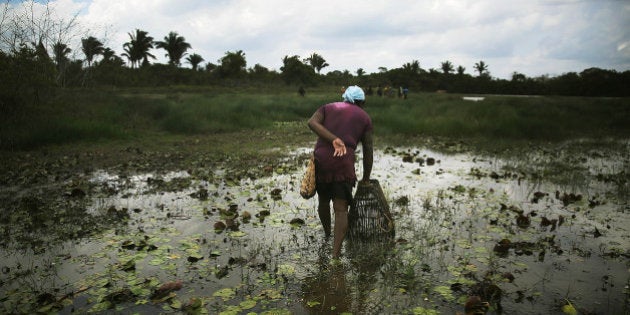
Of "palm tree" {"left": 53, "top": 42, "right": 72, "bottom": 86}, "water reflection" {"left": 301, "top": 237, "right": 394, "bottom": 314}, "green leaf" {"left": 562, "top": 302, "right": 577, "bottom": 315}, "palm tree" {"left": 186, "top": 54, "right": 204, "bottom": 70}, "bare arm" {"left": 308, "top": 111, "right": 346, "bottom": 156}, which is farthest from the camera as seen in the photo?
"palm tree" {"left": 186, "top": 54, "right": 204, "bottom": 70}

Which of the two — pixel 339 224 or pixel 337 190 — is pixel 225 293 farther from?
pixel 337 190

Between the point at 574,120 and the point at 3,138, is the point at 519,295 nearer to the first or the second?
the point at 3,138

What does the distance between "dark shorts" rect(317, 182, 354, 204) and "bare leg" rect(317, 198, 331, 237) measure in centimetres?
20

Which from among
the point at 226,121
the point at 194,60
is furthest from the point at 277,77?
the point at 226,121

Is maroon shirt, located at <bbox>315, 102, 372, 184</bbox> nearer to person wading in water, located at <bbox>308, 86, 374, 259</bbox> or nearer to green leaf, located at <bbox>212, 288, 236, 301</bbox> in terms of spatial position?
person wading in water, located at <bbox>308, 86, 374, 259</bbox>

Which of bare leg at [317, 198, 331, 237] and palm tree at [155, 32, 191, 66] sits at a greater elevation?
palm tree at [155, 32, 191, 66]

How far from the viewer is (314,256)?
4438 mm

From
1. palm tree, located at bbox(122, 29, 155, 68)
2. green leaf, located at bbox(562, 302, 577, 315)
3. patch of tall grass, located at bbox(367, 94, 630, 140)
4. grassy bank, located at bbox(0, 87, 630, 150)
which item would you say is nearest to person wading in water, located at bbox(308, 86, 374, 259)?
green leaf, located at bbox(562, 302, 577, 315)

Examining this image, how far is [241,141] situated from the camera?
553 inches

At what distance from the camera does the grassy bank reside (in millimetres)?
12695

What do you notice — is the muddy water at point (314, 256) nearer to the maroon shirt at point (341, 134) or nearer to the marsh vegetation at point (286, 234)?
the marsh vegetation at point (286, 234)

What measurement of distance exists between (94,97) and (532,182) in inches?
716

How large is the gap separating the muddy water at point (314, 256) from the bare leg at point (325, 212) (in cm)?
19

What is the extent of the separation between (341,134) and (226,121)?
47.6 feet
